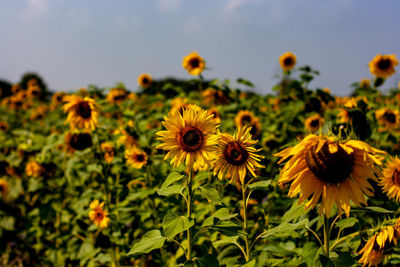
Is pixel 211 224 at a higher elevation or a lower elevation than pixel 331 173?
lower

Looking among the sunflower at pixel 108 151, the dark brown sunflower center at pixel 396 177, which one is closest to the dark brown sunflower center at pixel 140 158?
the sunflower at pixel 108 151

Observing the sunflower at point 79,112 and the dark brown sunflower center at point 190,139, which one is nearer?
the dark brown sunflower center at point 190,139

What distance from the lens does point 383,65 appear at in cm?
463

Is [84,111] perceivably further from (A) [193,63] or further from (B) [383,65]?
(B) [383,65]

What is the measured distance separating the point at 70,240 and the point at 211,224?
8.08 ft

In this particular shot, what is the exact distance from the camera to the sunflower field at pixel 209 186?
4.75 feet

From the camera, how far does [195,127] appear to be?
1700mm

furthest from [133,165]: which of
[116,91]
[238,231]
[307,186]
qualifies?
[116,91]

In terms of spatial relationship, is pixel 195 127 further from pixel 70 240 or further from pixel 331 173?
pixel 70 240

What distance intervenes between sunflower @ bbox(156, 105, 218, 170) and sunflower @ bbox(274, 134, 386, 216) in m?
0.44

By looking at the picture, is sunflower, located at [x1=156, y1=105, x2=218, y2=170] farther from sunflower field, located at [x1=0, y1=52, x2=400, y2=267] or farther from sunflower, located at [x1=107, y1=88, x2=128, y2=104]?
sunflower, located at [x1=107, y1=88, x2=128, y2=104]

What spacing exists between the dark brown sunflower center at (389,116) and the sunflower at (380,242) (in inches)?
106

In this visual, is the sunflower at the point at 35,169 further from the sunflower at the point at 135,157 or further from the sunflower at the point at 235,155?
the sunflower at the point at 235,155

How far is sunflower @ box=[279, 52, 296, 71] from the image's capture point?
636 centimetres
